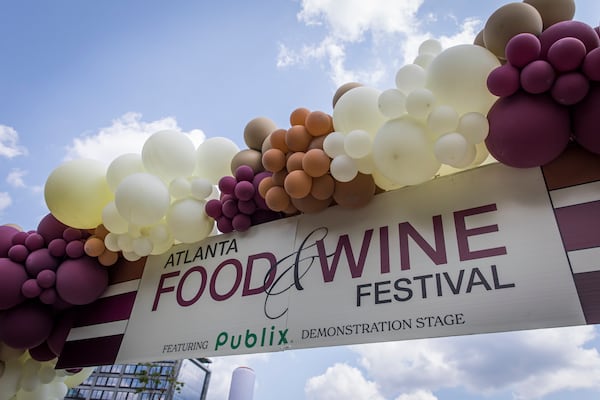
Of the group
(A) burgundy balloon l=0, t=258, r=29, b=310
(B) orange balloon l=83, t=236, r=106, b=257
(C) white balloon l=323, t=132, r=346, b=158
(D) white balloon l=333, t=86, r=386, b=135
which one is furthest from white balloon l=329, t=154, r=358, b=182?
(A) burgundy balloon l=0, t=258, r=29, b=310

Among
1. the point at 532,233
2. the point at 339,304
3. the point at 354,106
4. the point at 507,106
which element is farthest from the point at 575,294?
the point at 354,106

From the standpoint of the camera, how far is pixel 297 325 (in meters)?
1.54

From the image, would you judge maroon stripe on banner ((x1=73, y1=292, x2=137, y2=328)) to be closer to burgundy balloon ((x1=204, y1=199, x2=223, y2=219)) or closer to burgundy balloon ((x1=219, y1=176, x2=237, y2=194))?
burgundy balloon ((x1=204, y1=199, x2=223, y2=219))

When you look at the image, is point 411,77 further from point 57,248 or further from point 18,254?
point 18,254

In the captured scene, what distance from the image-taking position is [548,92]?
1.13 m

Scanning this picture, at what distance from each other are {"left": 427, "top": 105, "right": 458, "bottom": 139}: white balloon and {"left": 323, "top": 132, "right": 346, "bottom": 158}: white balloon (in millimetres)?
306

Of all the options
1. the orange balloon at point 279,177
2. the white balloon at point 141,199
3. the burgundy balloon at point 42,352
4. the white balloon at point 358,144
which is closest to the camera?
the white balloon at point 358,144

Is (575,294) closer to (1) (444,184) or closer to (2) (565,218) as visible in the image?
(2) (565,218)

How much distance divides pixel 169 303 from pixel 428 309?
Result: 119cm

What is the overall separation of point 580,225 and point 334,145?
76cm

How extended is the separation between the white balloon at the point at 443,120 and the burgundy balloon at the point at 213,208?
0.99 meters

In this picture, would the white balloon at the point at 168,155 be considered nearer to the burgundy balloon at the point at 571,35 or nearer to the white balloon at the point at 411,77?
the white balloon at the point at 411,77

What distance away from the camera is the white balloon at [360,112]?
1.46m

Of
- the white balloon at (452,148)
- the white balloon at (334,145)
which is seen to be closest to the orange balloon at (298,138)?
the white balloon at (334,145)
